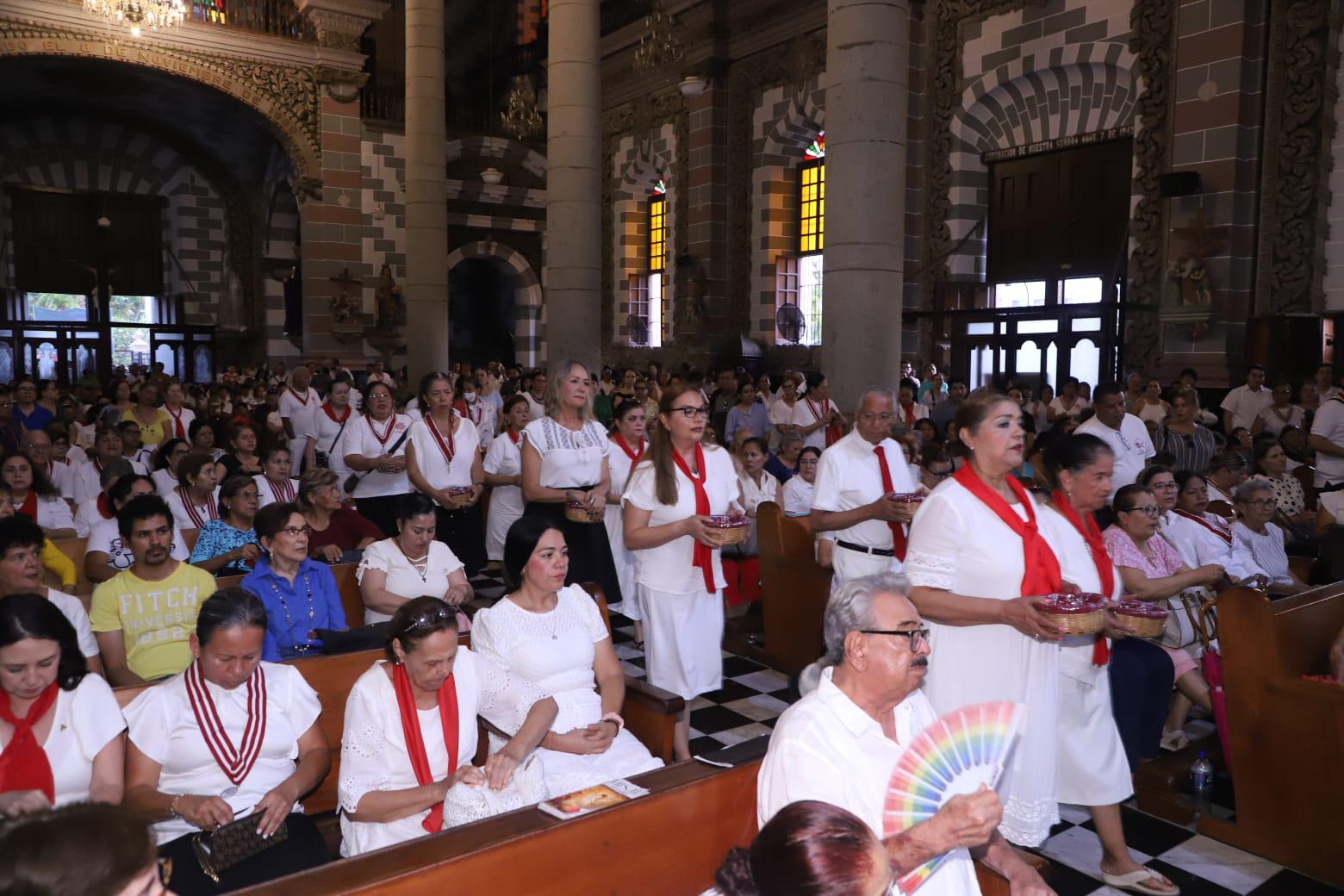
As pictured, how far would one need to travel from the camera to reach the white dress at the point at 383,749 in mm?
2842

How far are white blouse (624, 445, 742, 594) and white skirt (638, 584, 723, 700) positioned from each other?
49 mm

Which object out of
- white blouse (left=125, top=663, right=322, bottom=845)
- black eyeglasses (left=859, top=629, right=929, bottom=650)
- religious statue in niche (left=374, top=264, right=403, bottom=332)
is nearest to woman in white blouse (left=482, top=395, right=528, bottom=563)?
white blouse (left=125, top=663, right=322, bottom=845)

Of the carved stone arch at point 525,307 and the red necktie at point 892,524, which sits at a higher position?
the carved stone arch at point 525,307

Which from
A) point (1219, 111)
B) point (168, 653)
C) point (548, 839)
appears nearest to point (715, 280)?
point (1219, 111)

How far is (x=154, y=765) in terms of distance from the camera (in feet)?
9.39

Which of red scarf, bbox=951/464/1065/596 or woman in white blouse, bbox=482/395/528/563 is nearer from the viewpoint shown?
red scarf, bbox=951/464/1065/596

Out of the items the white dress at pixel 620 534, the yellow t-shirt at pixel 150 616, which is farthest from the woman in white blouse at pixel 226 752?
the white dress at pixel 620 534

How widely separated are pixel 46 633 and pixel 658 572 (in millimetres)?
2287

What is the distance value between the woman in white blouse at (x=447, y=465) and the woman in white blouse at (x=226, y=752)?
9.79 ft

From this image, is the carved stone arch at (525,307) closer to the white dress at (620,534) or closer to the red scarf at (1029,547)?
the white dress at (620,534)

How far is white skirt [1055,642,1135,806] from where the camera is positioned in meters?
3.30

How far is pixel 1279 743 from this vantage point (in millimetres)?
3635

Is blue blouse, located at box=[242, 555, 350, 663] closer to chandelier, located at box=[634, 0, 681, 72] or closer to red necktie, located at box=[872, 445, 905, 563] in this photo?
red necktie, located at box=[872, 445, 905, 563]

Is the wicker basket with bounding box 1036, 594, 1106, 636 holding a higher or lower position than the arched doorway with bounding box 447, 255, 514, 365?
lower
